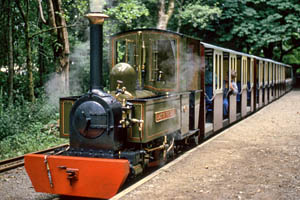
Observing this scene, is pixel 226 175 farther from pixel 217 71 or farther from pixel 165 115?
pixel 217 71

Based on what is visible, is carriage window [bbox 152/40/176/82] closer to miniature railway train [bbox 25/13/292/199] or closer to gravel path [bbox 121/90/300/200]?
miniature railway train [bbox 25/13/292/199]

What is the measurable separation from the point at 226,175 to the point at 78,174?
2327 mm

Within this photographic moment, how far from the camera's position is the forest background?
1062 cm

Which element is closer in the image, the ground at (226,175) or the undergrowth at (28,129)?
the ground at (226,175)

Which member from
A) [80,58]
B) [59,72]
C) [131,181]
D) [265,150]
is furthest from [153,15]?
[131,181]

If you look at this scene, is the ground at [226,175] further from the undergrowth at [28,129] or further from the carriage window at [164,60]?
the undergrowth at [28,129]

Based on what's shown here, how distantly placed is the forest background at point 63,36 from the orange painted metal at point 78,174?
3248 mm

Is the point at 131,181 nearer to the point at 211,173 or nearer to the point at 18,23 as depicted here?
the point at 211,173

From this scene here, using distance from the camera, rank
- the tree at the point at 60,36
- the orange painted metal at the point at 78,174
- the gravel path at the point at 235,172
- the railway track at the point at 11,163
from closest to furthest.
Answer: the orange painted metal at the point at 78,174
the gravel path at the point at 235,172
the railway track at the point at 11,163
the tree at the point at 60,36

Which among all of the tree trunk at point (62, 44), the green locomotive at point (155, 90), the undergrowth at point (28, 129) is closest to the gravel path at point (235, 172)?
the green locomotive at point (155, 90)

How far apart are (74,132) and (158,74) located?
89.9 inches

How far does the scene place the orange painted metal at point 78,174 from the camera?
16.1 ft

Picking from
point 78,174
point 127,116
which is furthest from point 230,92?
point 78,174

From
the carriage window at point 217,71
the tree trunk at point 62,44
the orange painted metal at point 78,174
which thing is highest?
the tree trunk at point 62,44
